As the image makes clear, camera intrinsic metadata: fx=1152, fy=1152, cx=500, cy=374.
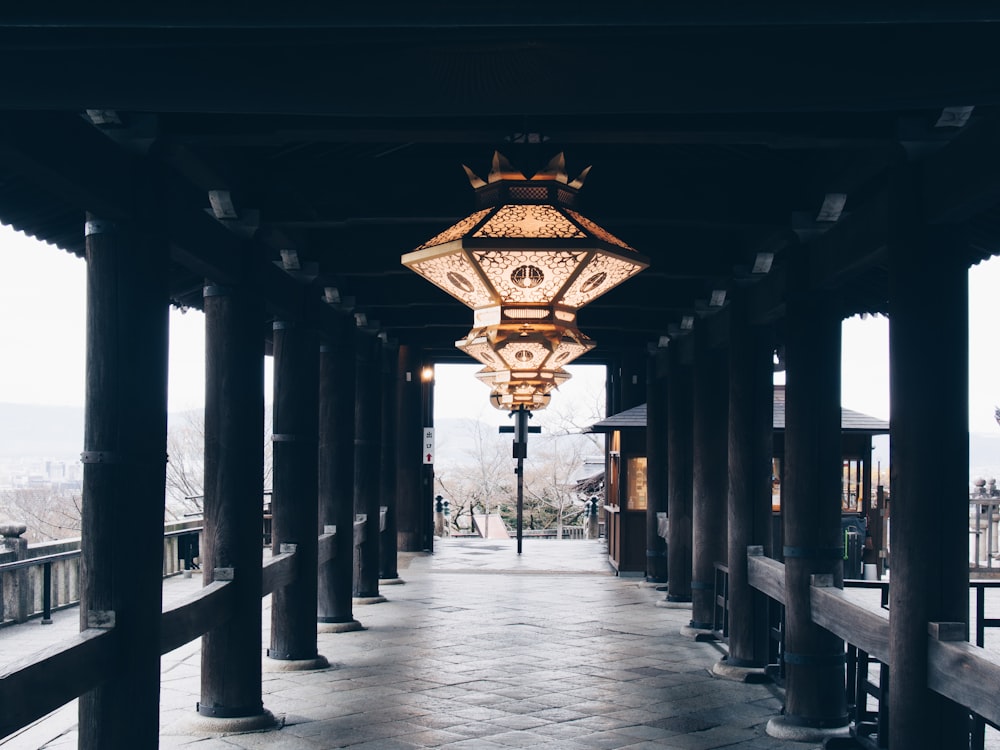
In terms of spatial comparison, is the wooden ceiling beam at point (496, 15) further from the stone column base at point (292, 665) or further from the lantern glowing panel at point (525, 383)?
the stone column base at point (292, 665)

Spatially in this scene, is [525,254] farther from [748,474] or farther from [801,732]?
[748,474]

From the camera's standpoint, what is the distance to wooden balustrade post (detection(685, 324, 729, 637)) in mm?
10219

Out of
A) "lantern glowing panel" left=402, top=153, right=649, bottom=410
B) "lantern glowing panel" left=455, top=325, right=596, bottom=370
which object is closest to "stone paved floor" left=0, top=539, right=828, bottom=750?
"lantern glowing panel" left=455, top=325, right=596, bottom=370

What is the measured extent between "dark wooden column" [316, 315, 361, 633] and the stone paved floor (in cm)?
74

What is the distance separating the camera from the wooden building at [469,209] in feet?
10.5

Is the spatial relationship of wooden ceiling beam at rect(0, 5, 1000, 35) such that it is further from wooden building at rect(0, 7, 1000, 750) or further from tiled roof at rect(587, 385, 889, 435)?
tiled roof at rect(587, 385, 889, 435)

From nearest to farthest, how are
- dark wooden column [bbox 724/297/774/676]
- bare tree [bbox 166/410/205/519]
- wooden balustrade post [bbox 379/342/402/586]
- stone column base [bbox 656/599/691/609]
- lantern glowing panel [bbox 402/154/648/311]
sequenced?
1. lantern glowing panel [bbox 402/154/648/311]
2. dark wooden column [bbox 724/297/774/676]
3. stone column base [bbox 656/599/691/609]
4. wooden balustrade post [bbox 379/342/402/586]
5. bare tree [bbox 166/410/205/519]

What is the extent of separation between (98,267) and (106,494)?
94 cm

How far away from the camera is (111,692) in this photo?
189 inches

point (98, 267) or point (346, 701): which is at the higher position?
point (98, 267)

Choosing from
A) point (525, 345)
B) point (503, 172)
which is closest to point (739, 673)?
point (525, 345)

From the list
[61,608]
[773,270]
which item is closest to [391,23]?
[773,270]

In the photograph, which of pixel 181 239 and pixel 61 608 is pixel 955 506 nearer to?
pixel 181 239

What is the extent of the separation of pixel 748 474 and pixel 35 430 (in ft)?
236
